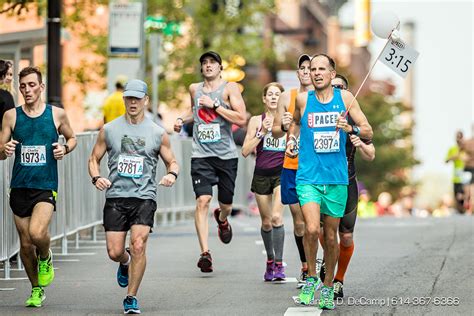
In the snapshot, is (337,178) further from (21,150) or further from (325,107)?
(21,150)

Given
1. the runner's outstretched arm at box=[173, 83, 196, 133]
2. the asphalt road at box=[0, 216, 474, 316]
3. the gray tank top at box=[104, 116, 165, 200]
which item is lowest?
the asphalt road at box=[0, 216, 474, 316]

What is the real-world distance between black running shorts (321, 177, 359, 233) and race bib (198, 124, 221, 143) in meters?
2.89

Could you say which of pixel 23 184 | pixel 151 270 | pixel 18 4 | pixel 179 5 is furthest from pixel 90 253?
pixel 179 5

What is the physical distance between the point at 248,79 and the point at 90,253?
48.1 meters

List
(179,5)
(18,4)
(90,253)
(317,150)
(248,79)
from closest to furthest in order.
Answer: (317,150)
(90,253)
(18,4)
(179,5)
(248,79)

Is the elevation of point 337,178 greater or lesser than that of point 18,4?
lesser

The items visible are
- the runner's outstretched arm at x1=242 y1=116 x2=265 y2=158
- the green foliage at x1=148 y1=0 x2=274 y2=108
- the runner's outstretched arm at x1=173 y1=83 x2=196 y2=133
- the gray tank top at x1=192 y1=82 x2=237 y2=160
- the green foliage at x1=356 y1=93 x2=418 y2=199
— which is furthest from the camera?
the green foliage at x1=356 y1=93 x2=418 y2=199

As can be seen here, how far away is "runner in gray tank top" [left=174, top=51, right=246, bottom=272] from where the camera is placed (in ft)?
48.1

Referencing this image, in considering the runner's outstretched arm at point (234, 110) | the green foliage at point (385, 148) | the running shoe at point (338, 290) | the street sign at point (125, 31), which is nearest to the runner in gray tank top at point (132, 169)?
the running shoe at point (338, 290)

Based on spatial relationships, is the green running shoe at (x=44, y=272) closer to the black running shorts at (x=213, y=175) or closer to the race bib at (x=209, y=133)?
the black running shorts at (x=213, y=175)

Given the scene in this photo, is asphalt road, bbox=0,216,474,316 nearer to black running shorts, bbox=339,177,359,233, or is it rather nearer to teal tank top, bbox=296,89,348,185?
black running shorts, bbox=339,177,359,233

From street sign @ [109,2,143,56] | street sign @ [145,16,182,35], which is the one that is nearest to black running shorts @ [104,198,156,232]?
street sign @ [109,2,143,56]

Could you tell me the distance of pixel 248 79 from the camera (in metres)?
65.8

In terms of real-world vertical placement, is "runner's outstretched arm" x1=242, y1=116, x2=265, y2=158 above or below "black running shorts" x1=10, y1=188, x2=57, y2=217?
above
